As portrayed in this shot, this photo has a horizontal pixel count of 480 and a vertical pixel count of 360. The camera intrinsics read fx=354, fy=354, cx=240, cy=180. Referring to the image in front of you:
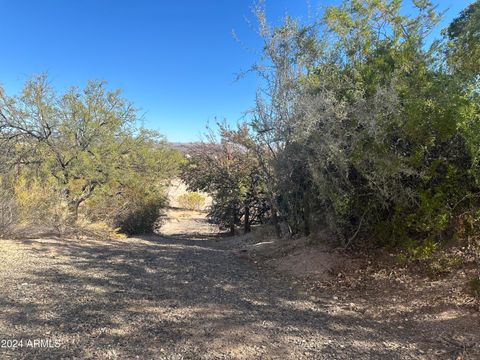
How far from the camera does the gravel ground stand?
324 centimetres

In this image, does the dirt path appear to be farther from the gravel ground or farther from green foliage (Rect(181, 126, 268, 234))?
green foliage (Rect(181, 126, 268, 234))

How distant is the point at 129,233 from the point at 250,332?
1166 centimetres

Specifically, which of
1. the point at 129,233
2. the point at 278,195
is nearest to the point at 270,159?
the point at 278,195

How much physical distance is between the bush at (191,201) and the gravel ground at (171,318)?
19.6 m

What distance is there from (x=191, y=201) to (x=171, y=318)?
22595 mm

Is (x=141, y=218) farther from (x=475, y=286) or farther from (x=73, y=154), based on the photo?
(x=475, y=286)

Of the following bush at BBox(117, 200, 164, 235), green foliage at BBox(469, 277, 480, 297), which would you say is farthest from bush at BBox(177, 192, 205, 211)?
green foliage at BBox(469, 277, 480, 297)

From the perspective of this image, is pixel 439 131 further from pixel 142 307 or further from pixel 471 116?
pixel 142 307

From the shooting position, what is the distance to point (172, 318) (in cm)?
399

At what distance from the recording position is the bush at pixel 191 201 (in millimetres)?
26234

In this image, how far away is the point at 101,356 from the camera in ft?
9.96

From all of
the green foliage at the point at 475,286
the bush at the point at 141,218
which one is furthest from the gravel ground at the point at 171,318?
the bush at the point at 141,218

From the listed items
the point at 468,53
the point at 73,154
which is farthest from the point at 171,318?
the point at 73,154

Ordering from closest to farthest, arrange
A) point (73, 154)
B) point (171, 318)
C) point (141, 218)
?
point (171, 318)
point (73, 154)
point (141, 218)
